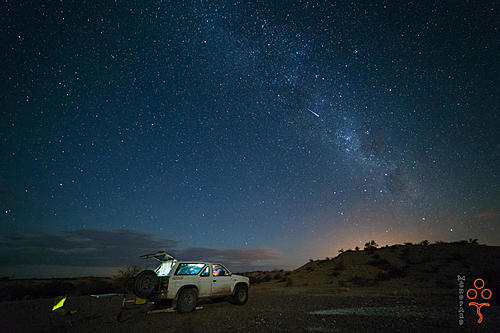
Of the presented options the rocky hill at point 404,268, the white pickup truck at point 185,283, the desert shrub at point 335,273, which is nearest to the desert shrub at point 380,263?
the rocky hill at point 404,268

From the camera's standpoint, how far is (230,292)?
12.4 meters

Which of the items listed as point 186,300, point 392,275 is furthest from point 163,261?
point 392,275

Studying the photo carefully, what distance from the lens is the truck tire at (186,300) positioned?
10.4 meters

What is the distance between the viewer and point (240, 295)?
1277 cm

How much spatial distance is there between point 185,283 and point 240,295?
334cm

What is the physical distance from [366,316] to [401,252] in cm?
3041

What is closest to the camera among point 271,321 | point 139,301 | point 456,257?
point 271,321

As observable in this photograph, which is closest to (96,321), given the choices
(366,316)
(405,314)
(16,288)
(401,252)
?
(366,316)

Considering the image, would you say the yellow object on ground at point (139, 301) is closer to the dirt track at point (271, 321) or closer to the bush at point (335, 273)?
the dirt track at point (271, 321)

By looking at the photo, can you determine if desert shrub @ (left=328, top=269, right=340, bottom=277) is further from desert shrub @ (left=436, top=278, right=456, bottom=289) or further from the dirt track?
the dirt track

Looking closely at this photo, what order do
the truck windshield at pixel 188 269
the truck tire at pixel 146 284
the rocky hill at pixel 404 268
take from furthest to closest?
the rocky hill at pixel 404 268 < the truck windshield at pixel 188 269 < the truck tire at pixel 146 284

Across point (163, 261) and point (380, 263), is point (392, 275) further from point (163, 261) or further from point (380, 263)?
point (163, 261)

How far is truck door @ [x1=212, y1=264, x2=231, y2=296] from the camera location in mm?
11750

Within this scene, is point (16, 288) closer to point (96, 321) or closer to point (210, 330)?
point (96, 321)
